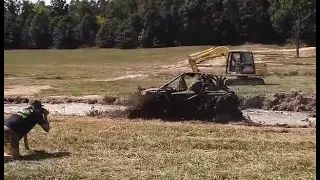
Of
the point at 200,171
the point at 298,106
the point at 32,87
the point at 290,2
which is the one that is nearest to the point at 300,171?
the point at 200,171

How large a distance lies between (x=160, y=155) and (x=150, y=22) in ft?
4.49

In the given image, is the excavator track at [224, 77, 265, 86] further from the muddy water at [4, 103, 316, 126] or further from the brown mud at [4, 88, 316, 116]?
the muddy water at [4, 103, 316, 126]

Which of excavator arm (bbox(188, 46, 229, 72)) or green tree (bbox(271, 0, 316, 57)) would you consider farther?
excavator arm (bbox(188, 46, 229, 72))

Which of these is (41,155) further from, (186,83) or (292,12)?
(186,83)

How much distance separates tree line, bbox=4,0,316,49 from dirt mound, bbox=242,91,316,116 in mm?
5469

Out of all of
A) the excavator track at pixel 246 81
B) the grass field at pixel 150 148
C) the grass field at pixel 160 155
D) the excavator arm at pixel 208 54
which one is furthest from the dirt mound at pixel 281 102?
the grass field at pixel 160 155

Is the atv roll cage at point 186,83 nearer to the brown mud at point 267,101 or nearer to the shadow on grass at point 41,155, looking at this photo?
the brown mud at point 267,101

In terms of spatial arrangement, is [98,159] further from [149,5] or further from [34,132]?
[149,5]

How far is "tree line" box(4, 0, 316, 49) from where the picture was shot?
3.53 m

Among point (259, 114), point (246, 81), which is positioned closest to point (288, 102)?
point (259, 114)

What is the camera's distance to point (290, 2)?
4.11 meters

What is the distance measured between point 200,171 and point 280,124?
174 inches

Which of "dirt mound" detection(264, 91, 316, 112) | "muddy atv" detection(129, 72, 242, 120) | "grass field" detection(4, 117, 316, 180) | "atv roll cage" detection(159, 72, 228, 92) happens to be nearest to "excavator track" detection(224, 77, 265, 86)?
"dirt mound" detection(264, 91, 316, 112)

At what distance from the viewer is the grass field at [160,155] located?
149 inches
